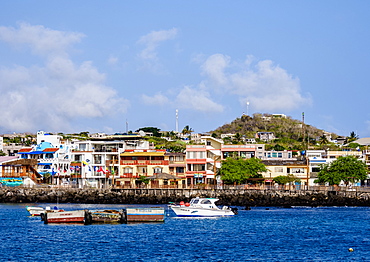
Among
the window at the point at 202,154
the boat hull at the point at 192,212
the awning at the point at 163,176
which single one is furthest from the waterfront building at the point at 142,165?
the boat hull at the point at 192,212

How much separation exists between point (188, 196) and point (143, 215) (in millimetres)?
40160

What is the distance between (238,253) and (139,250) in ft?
25.2

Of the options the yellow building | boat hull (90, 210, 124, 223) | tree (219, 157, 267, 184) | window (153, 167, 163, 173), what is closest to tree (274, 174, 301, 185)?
tree (219, 157, 267, 184)

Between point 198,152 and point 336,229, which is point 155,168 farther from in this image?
point 336,229

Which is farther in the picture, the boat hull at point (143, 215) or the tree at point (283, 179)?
the tree at point (283, 179)

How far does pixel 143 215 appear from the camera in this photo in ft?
248

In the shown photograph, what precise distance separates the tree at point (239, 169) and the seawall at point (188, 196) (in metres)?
5.67

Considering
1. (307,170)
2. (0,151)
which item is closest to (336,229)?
(307,170)

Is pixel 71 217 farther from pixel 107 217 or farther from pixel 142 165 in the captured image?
pixel 142 165

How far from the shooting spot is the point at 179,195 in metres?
116

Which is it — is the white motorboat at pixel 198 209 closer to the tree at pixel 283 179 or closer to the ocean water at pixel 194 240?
the ocean water at pixel 194 240

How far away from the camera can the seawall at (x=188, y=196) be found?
11331 centimetres

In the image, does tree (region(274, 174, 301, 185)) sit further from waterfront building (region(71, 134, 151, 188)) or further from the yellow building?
waterfront building (region(71, 134, 151, 188))

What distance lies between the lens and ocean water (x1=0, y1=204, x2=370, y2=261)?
52656 millimetres
